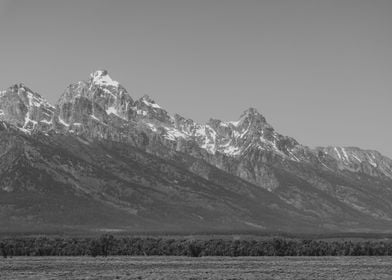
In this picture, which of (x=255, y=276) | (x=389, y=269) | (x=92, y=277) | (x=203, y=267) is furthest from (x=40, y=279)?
(x=389, y=269)

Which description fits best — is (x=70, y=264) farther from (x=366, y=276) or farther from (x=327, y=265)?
(x=366, y=276)

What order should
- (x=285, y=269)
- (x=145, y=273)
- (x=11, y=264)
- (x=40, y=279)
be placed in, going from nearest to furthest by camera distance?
(x=40, y=279), (x=145, y=273), (x=285, y=269), (x=11, y=264)

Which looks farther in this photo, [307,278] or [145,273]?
[145,273]

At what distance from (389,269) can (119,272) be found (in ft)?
161

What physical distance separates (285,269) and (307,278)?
25626mm

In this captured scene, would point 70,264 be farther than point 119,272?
Yes

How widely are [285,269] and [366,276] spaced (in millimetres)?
22194

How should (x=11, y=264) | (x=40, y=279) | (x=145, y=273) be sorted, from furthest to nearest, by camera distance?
(x=11, y=264) < (x=145, y=273) < (x=40, y=279)

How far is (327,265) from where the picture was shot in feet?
562

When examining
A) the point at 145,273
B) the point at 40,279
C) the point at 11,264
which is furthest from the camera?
the point at 11,264

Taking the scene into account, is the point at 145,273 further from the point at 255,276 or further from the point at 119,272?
the point at 255,276

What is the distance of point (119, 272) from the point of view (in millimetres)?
145625

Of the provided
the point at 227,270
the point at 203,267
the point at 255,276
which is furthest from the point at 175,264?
the point at 255,276

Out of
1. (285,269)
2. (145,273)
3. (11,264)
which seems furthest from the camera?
(11,264)
